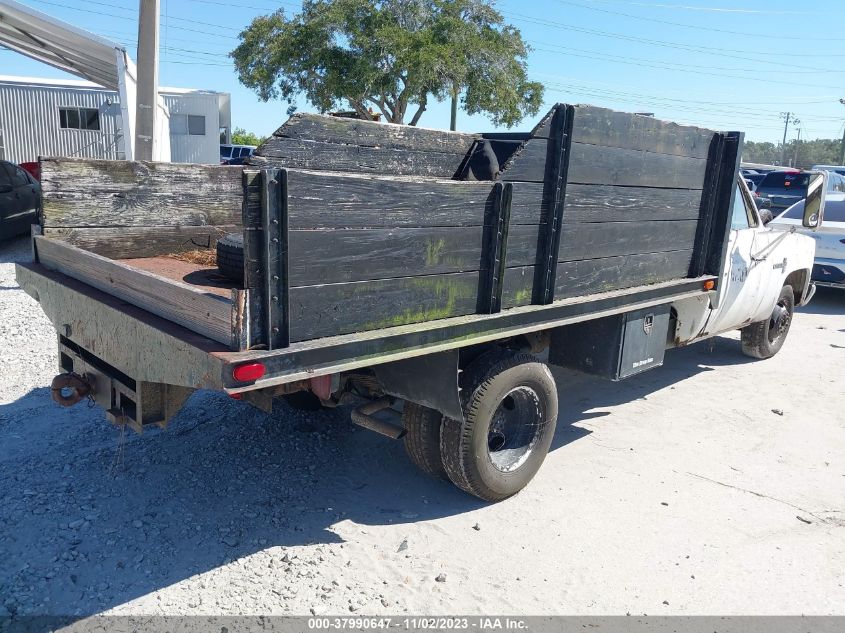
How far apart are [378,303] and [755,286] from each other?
4.67 m

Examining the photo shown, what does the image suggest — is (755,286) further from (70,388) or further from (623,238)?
(70,388)

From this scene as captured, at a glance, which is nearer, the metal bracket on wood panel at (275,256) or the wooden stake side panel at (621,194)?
the metal bracket on wood panel at (275,256)

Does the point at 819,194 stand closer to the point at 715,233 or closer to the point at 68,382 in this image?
the point at 715,233

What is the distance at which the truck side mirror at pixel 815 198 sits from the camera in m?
6.06

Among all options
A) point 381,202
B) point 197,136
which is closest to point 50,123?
point 197,136

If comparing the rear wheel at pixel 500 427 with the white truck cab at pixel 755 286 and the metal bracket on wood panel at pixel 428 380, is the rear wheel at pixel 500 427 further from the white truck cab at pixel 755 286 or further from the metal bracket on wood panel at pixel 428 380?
the white truck cab at pixel 755 286

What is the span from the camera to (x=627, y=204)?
13.8ft

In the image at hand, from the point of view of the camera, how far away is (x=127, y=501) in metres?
3.65

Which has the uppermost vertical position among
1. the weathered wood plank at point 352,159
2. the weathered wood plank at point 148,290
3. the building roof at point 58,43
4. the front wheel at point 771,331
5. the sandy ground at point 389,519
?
the building roof at point 58,43

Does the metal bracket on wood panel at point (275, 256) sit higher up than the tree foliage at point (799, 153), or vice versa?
the tree foliage at point (799, 153)

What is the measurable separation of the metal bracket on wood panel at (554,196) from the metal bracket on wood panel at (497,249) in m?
0.35

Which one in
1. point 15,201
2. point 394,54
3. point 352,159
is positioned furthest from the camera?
point 394,54

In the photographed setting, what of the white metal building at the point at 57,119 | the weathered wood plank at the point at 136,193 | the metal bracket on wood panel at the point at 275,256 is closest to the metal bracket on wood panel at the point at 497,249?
the metal bracket on wood panel at the point at 275,256

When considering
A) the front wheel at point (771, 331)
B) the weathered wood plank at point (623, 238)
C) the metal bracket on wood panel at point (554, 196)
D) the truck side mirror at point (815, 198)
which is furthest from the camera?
the front wheel at point (771, 331)
